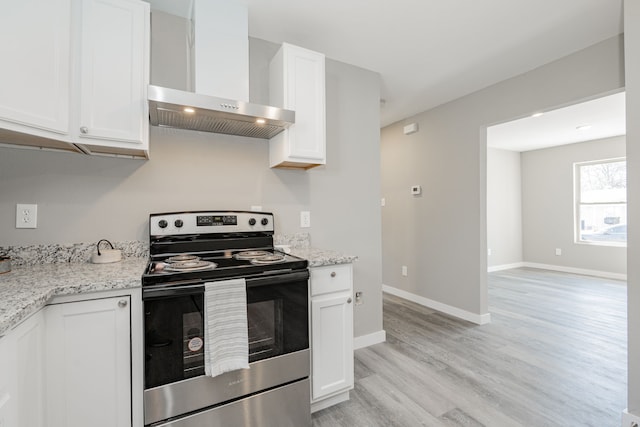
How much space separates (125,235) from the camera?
1838 mm

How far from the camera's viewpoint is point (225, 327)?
1.39 m

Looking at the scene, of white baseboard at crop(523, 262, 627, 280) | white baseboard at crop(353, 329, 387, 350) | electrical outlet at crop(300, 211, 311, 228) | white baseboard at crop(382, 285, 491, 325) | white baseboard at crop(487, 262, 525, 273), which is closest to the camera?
electrical outlet at crop(300, 211, 311, 228)

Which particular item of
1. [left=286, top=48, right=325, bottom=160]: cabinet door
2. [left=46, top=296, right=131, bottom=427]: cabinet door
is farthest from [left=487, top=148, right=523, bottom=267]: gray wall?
[left=46, top=296, right=131, bottom=427]: cabinet door

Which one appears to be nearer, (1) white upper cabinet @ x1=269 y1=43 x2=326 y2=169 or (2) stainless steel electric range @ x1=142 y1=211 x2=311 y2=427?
(2) stainless steel electric range @ x1=142 y1=211 x2=311 y2=427

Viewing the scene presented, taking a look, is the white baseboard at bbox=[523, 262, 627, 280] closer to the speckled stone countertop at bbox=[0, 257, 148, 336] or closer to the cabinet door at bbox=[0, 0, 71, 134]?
the speckled stone countertop at bbox=[0, 257, 148, 336]

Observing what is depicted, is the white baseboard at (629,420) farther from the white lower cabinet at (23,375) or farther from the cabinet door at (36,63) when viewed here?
the cabinet door at (36,63)

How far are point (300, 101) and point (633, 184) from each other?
6.59 feet

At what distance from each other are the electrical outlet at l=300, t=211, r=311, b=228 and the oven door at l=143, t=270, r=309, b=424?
2.70 ft

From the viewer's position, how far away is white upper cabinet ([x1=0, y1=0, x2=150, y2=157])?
1.24 metres

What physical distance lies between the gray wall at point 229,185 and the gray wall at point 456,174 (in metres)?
1.23

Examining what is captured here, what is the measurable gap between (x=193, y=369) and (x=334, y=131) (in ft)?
6.66

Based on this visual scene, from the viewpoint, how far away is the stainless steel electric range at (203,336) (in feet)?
4.33

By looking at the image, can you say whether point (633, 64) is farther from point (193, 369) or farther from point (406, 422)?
point (193, 369)

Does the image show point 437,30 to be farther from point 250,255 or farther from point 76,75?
point 76,75
